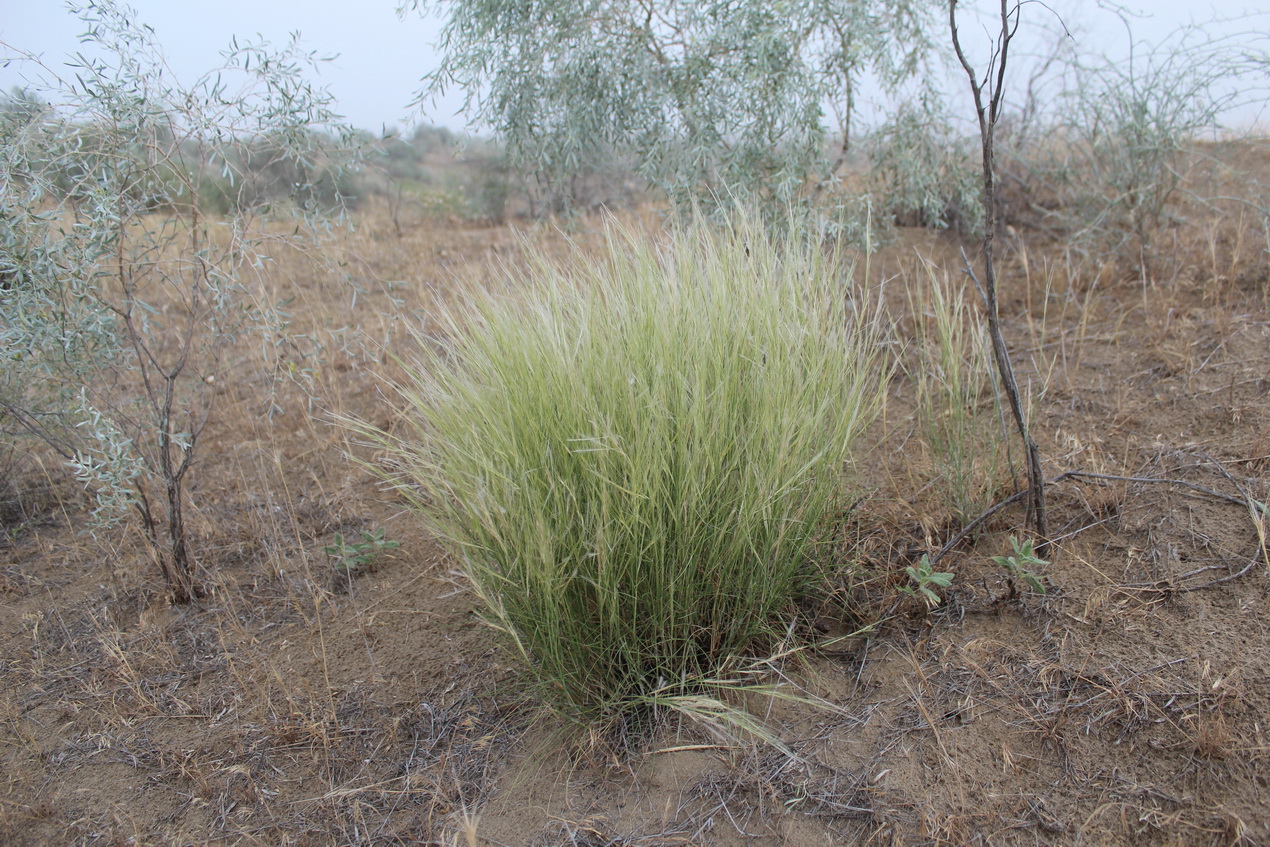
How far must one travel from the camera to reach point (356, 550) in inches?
99.5

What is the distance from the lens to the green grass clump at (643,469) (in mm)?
1672

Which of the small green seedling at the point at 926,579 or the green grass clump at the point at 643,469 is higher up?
the green grass clump at the point at 643,469

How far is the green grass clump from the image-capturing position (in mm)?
1672

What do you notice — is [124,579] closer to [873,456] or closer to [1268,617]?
[873,456]

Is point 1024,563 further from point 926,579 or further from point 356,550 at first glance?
point 356,550

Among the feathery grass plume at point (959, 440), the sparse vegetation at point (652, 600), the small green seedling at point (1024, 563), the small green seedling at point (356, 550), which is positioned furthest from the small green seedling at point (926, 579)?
the small green seedling at point (356, 550)

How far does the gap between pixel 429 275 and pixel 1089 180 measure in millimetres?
4455

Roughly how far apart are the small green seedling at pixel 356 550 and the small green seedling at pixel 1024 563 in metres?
1.84

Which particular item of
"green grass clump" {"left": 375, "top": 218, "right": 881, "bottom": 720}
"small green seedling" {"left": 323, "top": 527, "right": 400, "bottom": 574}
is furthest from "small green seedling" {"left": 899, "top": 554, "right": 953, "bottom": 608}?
"small green seedling" {"left": 323, "top": 527, "right": 400, "bottom": 574}

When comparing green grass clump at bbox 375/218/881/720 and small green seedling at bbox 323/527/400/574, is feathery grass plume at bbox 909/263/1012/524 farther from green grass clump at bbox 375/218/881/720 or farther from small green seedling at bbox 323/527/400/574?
small green seedling at bbox 323/527/400/574

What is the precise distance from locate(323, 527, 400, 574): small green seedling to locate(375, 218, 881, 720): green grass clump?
2.32 ft

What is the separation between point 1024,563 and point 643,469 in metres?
1.01

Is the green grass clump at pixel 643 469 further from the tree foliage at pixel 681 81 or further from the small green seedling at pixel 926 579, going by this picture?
the tree foliage at pixel 681 81

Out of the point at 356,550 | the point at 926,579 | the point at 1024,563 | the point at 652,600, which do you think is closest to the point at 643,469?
the point at 652,600
